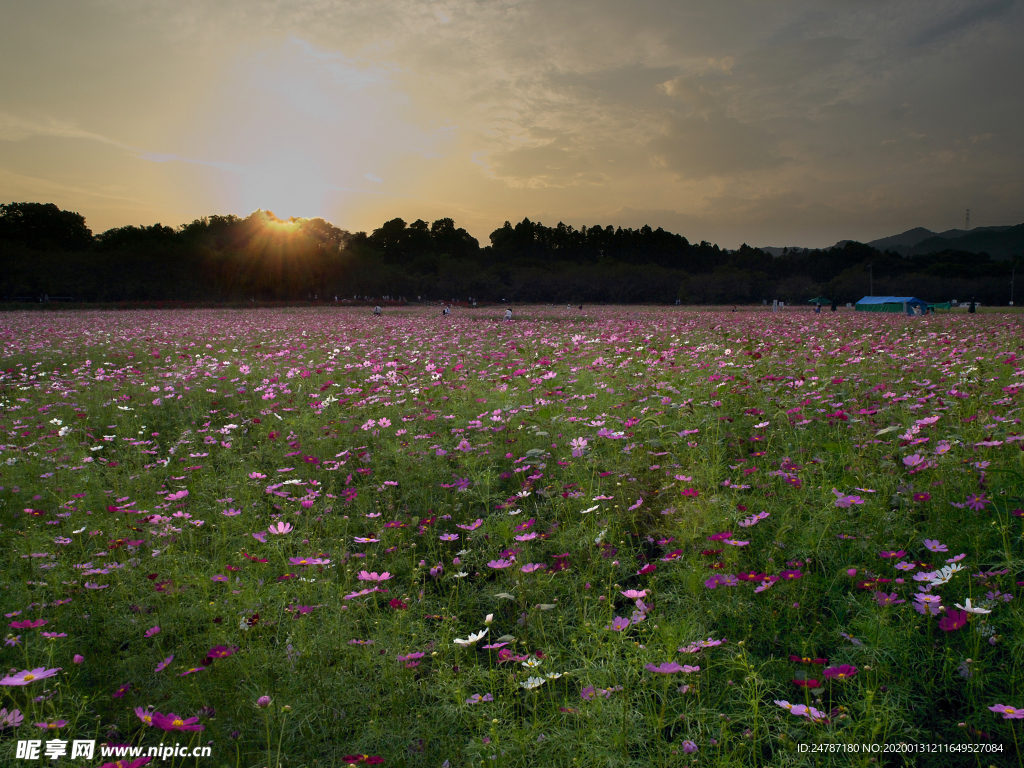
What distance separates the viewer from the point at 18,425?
4.82 m

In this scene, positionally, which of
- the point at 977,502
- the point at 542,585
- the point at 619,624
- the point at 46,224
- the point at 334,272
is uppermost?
the point at 46,224

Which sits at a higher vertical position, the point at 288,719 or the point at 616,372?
the point at 616,372

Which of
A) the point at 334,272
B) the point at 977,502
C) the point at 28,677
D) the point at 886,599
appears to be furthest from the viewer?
the point at 334,272

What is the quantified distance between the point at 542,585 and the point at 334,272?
54777 mm

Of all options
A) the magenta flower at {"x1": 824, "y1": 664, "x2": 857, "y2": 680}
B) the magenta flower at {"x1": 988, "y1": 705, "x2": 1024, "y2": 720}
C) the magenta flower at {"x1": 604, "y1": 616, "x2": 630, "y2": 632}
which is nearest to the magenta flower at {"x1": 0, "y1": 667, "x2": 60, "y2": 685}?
the magenta flower at {"x1": 604, "y1": 616, "x2": 630, "y2": 632}

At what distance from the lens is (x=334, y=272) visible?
5281 cm

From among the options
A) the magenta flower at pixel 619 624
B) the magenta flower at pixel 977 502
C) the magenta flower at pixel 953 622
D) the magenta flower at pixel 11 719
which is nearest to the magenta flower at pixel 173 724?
the magenta flower at pixel 11 719

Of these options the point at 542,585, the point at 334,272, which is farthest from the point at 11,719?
the point at 334,272

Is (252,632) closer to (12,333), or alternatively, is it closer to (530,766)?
(530,766)

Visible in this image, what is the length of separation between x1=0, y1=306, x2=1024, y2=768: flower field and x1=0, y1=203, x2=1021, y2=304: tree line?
4323 centimetres

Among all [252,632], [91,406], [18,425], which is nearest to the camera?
[252,632]

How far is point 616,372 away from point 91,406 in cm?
595

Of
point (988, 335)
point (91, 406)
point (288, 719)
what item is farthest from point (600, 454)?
point (988, 335)

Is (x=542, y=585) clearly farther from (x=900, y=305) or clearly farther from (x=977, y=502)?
(x=900, y=305)
